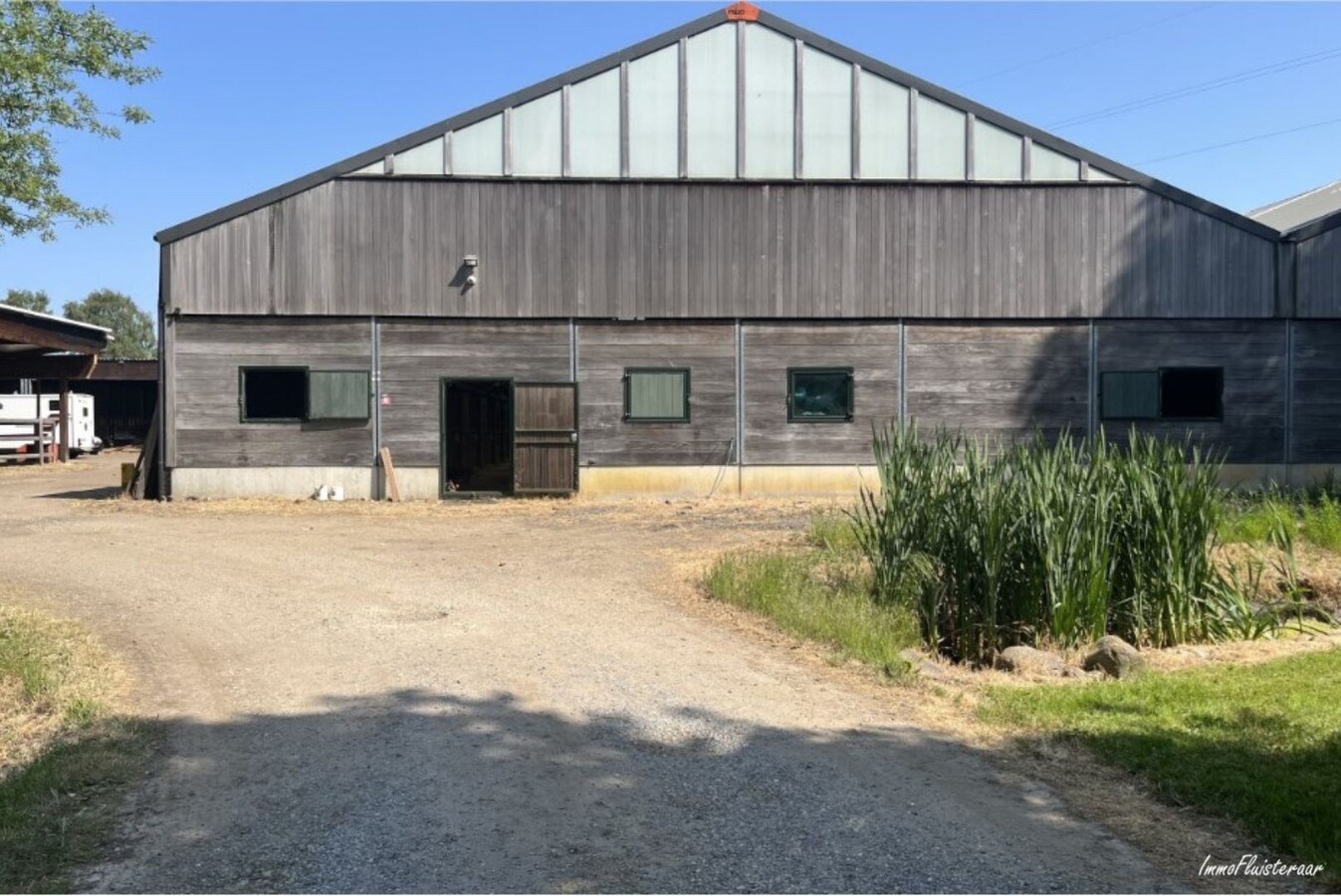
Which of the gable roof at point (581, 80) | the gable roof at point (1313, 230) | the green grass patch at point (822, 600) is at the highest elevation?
the gable roof at point (581, 80)

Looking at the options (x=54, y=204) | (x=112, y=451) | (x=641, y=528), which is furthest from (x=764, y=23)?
(x=112, y=451)

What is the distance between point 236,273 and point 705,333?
25.6ft

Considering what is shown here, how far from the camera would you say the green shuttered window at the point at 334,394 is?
1903cm

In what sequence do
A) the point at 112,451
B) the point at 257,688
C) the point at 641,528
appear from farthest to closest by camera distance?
the point at 112,451 < the point at 641,528 < the point at 257,688

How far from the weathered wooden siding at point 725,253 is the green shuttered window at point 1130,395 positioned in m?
1.09

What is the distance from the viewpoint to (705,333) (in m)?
19.8

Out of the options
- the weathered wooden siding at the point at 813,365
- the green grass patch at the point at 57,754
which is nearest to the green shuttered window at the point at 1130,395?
the weathered wooden siding at the point at 813,365

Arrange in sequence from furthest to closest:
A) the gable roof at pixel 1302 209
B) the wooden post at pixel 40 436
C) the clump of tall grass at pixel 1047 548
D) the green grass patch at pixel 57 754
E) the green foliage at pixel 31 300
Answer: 1. the green foliage at pixel 31 300
2. the wooden post at pixel 40 436
3. the gable roof at pixel 1302 209
4. the clump of tall grass at pixel 1047 548
5. the green grass patch at pixel 57 754

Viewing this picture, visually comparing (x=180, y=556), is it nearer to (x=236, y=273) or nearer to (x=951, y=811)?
(x=236, y=273)

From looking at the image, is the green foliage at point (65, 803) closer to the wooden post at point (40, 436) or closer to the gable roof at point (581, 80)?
the gable roof at point (581, 80)

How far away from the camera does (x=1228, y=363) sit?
20.2 m

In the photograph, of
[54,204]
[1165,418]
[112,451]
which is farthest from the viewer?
[112,451]

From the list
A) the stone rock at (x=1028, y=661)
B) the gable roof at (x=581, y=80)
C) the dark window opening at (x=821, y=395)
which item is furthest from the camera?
the dark window opening at (x=821, y=395)

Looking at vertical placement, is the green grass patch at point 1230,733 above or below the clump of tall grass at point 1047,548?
below
